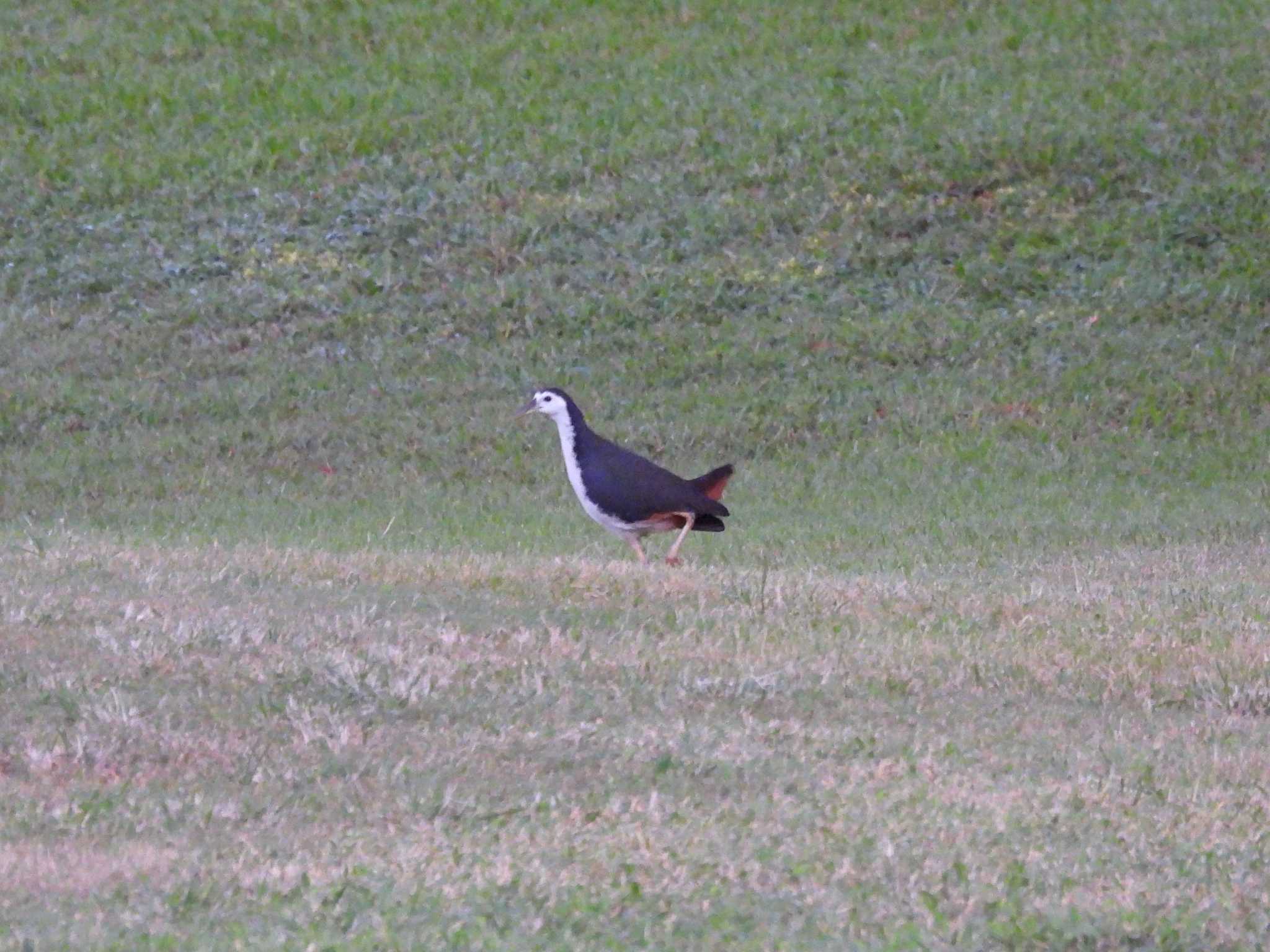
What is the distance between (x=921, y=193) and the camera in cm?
2150

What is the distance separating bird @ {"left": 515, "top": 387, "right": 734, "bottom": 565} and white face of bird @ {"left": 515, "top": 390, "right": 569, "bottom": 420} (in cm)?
3

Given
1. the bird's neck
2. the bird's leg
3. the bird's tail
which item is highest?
the bird's neck

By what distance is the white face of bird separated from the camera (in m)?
11.5

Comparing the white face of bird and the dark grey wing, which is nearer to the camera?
the dark grey wing

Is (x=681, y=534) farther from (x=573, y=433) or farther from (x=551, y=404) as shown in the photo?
(x=551, y=404)

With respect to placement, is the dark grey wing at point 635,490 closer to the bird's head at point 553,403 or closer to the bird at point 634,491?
the bird at point 634,491

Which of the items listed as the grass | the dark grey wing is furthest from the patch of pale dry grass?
the dark grey wing

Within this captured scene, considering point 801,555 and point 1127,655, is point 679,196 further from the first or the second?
point 1127,655

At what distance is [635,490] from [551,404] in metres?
1.12

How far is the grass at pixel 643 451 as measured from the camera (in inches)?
Answer: 199

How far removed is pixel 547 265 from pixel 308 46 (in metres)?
7.47

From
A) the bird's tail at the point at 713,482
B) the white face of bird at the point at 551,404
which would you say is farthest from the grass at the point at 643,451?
the white face of bird at the point at 551,404

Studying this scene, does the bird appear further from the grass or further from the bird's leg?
the grass

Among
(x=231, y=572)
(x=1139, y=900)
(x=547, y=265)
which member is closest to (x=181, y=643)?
(x=231, y=572)
